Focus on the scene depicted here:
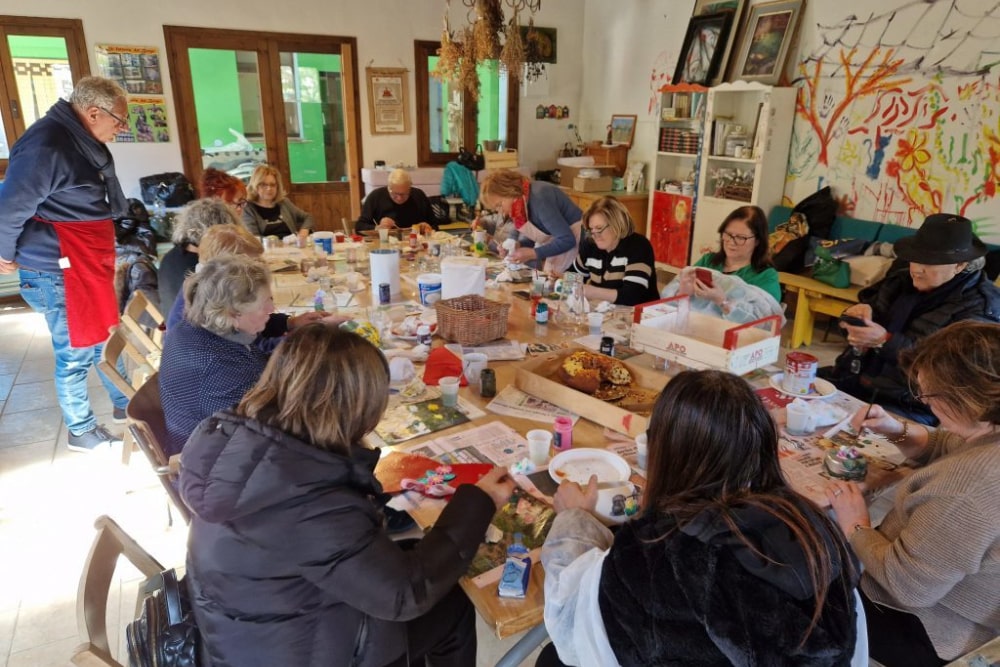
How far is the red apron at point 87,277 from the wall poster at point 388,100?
4251 millimetres

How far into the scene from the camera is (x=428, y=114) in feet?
24.6

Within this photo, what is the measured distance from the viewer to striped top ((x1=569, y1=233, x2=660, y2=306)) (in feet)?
11.1

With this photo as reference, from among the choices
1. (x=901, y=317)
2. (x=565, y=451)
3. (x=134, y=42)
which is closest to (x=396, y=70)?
(x=134, y=42)

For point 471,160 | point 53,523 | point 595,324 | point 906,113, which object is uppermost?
point 906,113

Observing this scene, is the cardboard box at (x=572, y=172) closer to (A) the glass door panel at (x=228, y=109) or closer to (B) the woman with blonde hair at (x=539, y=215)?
(B) the woman with blonde hair at (x=539, y=215)

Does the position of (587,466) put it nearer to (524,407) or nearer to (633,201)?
(524,407)

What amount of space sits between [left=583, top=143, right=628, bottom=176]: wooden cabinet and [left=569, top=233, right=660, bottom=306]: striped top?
158 inches

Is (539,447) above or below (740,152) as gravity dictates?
below

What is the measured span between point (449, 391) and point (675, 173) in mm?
5571

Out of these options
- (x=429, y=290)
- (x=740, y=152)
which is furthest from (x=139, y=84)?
(x=740, y=152)

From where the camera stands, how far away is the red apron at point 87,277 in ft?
10.6

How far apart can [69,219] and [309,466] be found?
110 inches

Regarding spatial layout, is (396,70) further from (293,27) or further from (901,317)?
(901,317)

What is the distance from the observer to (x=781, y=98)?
219 inches
